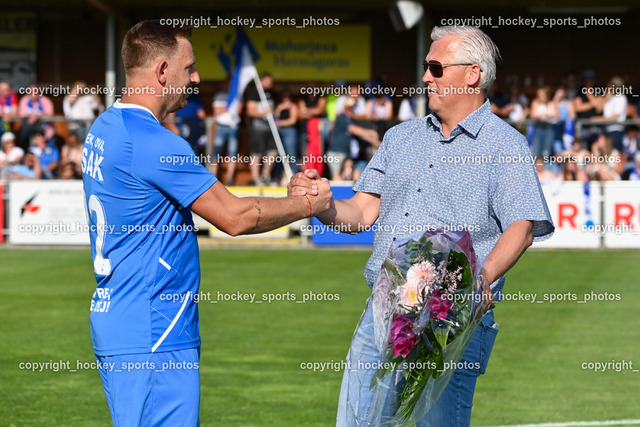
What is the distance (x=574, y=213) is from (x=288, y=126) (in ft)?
22.5

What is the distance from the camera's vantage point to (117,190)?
15.2ft

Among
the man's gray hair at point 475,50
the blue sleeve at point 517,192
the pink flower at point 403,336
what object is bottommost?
the pink flower at point 403,336

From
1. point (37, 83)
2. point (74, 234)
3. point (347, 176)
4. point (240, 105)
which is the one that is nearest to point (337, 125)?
point (347, 176)

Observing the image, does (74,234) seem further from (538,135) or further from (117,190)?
(117,190)

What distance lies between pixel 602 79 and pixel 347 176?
443 inches

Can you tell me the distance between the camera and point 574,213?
2166 cm

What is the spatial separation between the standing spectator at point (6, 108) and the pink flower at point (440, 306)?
22.9 m

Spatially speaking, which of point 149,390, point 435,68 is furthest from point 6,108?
point 149,390

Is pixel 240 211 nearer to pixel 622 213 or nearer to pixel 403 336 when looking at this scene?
pixel 403 336

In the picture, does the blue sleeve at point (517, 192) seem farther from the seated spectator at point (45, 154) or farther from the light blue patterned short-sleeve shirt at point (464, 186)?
the seated spectator at point (45, 154)

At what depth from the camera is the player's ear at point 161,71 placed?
15.4 ft

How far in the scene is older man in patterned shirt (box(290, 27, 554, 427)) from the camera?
504 centimetres

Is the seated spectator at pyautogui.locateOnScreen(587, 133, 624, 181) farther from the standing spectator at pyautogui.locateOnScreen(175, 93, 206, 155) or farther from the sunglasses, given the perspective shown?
the sunglasses

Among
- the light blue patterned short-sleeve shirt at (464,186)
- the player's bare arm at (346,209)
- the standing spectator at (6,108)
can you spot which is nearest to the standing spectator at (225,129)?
the standing spectator at (6,108)
